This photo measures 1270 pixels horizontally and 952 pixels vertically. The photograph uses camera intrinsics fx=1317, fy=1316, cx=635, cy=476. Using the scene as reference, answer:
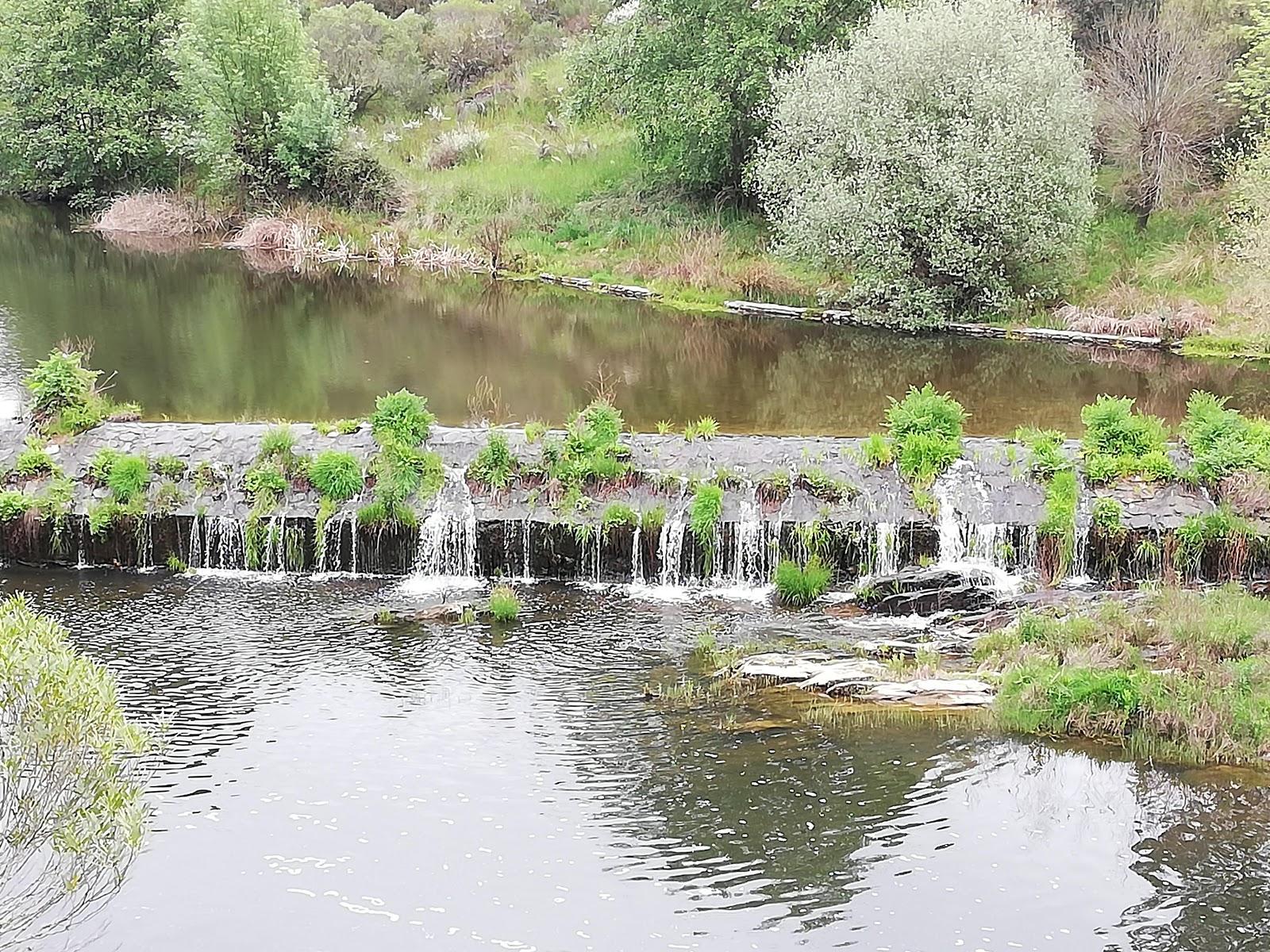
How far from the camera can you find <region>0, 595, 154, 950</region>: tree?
7742 millimetres

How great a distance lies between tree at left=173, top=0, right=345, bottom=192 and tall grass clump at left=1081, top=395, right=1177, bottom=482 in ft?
119

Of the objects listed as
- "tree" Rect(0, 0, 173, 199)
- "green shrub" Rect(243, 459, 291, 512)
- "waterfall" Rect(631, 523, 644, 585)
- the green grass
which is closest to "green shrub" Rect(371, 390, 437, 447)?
"green shrub" Rect(243, 459, 291, 512)

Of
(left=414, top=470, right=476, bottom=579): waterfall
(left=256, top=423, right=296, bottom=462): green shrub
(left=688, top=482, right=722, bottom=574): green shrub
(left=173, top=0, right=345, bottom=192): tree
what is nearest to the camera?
(left=688, top=482, right=722, bottom=574): green shrub

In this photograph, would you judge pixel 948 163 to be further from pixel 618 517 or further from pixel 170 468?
pixel 170 468

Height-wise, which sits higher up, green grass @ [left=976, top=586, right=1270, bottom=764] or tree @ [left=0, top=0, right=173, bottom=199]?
tree @ [left=0, top=0, right=173, bottom=199]

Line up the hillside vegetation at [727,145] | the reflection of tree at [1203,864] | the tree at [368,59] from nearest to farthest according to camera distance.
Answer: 1. the reflection of tree at [1203,864]
2. the hillside vegetation at [727,145]
3. the tree at [368,59]

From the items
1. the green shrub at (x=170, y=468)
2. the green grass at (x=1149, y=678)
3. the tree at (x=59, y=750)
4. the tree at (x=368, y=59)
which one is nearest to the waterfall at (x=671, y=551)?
the green grass at (x=1149, y=678)

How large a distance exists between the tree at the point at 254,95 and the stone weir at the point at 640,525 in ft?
106

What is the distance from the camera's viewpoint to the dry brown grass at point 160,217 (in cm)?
4919

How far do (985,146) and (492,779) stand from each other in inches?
935

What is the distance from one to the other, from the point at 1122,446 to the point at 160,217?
4130 cm

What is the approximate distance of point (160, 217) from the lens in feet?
164

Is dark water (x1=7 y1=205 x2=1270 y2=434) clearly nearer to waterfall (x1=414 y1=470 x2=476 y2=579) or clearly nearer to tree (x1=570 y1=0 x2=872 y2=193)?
waterfall (x1=414 y1=470 x2=476 y2=579)

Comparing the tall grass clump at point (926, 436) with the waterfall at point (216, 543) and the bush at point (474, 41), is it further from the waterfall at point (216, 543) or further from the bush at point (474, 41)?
the bush at point (474, 41)
